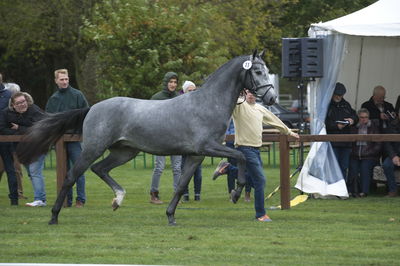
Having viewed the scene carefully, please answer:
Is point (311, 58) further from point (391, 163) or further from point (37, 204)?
point (37, 204)

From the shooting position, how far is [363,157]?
15.5m

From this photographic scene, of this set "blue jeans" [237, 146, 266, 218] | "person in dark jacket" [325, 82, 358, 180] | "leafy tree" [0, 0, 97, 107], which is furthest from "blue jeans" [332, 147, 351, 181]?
"leafy tree" [0, 0, 97, 107]

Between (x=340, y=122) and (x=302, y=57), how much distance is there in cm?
126

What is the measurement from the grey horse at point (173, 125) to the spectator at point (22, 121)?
2.02 metres

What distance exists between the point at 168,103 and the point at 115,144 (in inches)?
36.6

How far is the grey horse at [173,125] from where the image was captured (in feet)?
37.0

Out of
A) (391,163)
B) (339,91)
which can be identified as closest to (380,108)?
(339,91)

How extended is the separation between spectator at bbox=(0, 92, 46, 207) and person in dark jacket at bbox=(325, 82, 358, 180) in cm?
486

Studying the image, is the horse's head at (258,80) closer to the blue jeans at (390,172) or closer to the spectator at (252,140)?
the spectator at (252,140)

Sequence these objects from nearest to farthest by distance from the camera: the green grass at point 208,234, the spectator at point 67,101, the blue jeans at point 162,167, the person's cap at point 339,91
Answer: the green grass at point 208,234 < the spectator at point 67,101 < the blue jeans at point 162,167 < the person's cap at point 339,91

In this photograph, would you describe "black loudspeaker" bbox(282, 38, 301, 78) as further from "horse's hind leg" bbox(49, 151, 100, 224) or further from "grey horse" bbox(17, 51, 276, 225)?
"horse's hind leg" bbox(49, 151, 100, 224)

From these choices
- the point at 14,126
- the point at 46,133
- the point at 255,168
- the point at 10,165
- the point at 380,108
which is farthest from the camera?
the point at 380,108

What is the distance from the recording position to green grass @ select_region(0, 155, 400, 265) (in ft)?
29.7

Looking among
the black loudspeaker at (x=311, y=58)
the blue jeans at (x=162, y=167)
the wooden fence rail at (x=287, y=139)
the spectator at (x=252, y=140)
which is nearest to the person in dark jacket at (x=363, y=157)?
the black loudspeaker at (x=311, y=58)
